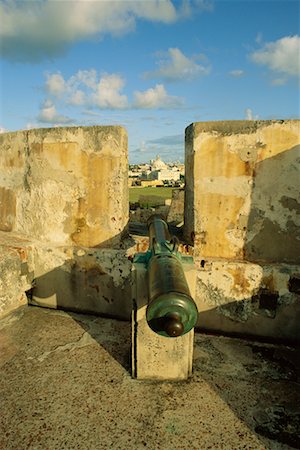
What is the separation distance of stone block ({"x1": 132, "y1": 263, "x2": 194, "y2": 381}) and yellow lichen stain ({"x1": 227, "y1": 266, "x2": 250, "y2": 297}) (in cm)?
103

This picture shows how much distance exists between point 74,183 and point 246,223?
2204 millimetres

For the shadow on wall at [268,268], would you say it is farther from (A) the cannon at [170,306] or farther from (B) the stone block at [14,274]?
(B) the stone block at [14,274]

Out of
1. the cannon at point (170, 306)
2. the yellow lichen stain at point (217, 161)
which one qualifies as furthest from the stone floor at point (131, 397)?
the yellow lichen stain at point (217, 161)

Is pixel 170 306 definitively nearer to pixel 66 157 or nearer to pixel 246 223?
pixel 246 223

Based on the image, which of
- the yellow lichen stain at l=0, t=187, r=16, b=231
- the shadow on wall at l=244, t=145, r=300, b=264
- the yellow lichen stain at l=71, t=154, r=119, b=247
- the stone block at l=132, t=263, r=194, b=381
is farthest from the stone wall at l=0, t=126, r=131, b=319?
the shadow on wall at l=244, t=145, r=300, b=264

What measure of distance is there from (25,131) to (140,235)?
7.08 ft

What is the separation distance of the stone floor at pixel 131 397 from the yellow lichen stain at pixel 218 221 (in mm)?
→ 1028

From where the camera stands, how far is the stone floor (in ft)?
7.52

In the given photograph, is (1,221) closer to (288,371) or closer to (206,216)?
(206,216)

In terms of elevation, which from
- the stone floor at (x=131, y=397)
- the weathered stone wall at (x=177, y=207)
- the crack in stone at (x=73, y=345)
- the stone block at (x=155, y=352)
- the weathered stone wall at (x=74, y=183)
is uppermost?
the weathered stone wall at (x=74, y=183)

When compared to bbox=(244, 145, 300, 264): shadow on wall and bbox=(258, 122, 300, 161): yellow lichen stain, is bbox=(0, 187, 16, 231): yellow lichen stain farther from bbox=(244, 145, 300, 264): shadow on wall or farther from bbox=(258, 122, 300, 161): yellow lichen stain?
bbox=(258, 122, 300, 161): yellow lichen stain

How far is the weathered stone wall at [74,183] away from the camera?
392cm

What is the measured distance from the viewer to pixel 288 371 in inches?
121

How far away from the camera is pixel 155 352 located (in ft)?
9.47
